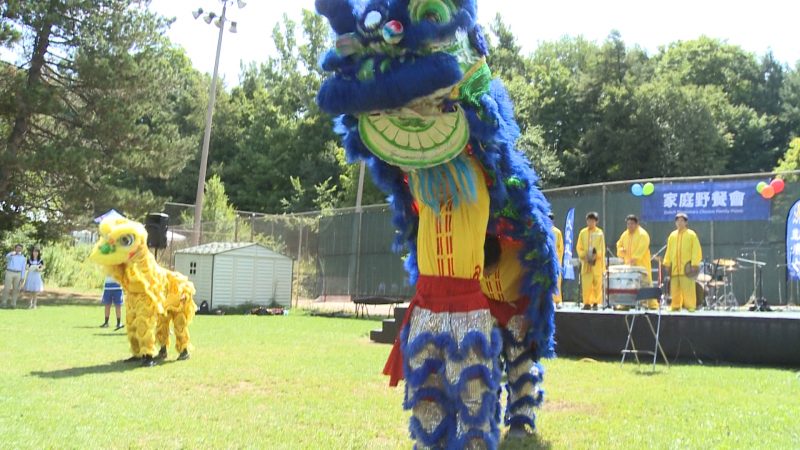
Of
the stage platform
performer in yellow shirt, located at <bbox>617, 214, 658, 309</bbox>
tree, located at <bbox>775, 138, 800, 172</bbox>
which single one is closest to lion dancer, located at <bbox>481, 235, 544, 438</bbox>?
the stage platform

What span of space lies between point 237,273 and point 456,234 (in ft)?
56.3

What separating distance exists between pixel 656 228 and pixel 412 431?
1260cm

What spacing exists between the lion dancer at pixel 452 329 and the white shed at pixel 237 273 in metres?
16.7

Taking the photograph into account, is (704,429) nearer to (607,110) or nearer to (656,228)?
(656,228)

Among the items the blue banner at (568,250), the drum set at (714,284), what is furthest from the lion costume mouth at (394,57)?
the blue banner at (568,250)

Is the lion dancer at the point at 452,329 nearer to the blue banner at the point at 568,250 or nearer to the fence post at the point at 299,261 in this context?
the blue banner at the point at 568,250

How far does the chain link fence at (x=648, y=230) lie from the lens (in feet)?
43.4

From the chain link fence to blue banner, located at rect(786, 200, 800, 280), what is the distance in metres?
0.74

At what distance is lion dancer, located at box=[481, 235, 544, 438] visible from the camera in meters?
4.20

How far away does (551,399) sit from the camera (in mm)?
6051

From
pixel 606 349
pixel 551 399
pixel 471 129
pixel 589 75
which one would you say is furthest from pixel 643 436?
pixel 589 75

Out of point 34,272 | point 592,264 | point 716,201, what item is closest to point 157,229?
point 34,272

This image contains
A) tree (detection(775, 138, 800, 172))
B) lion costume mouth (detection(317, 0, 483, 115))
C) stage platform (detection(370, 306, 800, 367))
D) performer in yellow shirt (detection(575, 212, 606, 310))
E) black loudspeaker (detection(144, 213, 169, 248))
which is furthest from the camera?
tree (detection(775, 138, 800, 172))

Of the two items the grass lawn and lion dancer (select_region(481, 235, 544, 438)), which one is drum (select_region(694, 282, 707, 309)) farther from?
lion dancer (select_region(481, 235, 544, 438))
